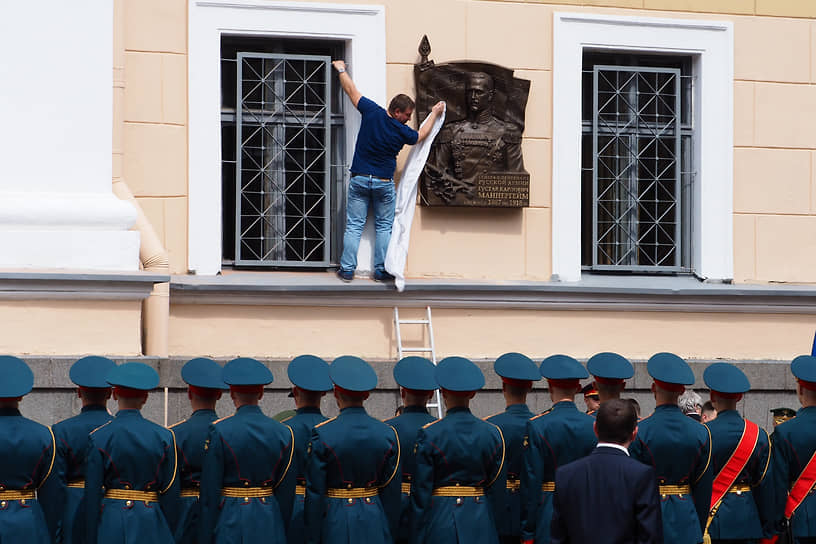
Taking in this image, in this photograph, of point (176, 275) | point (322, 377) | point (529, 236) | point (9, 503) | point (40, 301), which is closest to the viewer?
point (9, 503)

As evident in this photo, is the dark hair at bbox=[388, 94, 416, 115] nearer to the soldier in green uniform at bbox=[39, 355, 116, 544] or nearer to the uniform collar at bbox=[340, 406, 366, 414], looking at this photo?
the soldier in green uniform at bbox=[39, 355, 116, 544]

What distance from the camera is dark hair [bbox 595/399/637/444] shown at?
5711mm

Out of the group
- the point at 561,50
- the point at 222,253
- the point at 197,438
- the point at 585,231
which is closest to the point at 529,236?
the point at 585,231

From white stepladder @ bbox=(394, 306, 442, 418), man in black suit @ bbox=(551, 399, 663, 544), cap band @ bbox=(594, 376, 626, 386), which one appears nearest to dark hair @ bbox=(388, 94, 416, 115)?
white stepladder @ bbox=(394, 306, 442, 418)

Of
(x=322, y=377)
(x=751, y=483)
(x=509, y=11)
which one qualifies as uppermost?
(x=509, y=11)

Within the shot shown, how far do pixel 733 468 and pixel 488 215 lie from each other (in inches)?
159

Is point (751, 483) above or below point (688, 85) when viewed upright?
below

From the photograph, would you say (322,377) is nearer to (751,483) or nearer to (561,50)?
(751,483)

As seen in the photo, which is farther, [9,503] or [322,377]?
[322,377]

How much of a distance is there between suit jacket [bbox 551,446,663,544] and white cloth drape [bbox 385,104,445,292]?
548 centimetres

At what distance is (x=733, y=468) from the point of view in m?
7.99

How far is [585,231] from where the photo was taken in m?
11.9

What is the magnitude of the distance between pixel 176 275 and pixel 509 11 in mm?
3407

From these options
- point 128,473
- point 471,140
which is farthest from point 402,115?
point 128,473
